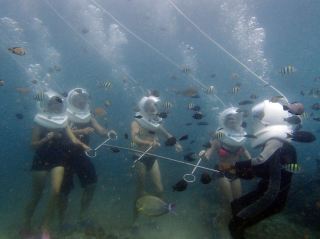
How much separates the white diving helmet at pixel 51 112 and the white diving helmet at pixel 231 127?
4502 millimetres

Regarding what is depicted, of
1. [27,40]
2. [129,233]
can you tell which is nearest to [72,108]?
[129,233]

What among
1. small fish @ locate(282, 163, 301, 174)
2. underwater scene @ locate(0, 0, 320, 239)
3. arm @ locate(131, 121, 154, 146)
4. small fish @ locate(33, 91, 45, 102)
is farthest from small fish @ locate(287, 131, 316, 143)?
small fish @ locate(33, 91, 45, 102)

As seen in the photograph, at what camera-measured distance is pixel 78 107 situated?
10078 millimetres

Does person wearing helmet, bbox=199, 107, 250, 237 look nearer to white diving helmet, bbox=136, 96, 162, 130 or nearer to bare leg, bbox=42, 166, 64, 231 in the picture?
white diving helmet, bbox=136, 96, 162, 130

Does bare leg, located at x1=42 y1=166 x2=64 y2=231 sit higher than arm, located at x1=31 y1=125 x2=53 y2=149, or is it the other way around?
arm, located at x1=31 y1=125 x2=53 y2=149

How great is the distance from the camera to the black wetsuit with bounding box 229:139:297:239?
17.3ft

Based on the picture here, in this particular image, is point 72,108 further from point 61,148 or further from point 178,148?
point 178,148

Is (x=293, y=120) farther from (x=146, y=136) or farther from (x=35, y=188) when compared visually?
(x=35, y=188)

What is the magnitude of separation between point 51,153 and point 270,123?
6.06m

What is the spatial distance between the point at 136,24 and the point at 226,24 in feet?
52.4

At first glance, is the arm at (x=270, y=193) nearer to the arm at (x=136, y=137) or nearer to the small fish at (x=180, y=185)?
the small fish at (x=180, y=185)

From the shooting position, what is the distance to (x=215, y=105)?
40.3 m

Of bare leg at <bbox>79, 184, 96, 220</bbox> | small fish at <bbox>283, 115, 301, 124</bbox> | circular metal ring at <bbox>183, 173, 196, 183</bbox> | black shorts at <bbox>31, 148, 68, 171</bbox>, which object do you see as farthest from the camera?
bare leg at <bbox>79, 184, 96, 220</bbox>

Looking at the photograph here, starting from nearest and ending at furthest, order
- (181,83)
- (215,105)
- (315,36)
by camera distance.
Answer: (215,105)
(315,36)
(181,83)
